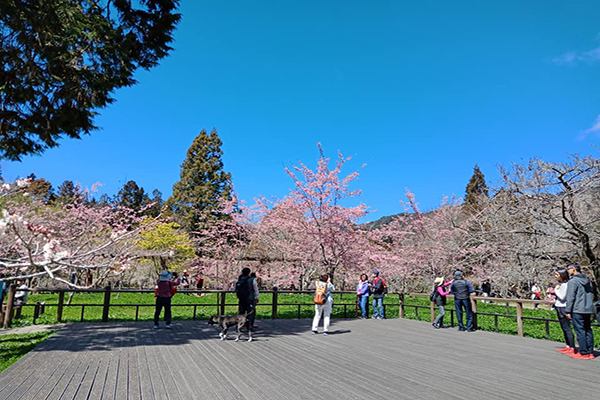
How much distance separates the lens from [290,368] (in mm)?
5234

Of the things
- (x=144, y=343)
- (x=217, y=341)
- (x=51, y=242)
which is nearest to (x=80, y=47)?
(x=51, y=242)

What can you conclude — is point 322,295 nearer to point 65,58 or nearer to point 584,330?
point 584,330

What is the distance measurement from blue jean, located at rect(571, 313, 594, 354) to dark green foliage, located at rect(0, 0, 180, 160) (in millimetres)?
9615

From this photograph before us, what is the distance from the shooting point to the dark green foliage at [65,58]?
6.20 metres

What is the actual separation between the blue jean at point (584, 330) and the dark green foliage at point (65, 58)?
31.5 feet

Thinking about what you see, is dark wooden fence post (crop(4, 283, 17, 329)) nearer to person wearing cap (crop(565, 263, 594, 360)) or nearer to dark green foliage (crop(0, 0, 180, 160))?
dark green foliage (crop(0, 0, 180, 160))

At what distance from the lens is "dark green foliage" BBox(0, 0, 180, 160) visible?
620cm

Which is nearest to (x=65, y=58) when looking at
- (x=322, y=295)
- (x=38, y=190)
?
(x=322, y=295)

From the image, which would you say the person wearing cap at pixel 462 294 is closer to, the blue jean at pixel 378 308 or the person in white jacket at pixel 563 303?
the person in white jacket at pixel 563 303

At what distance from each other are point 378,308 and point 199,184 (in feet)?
86.4

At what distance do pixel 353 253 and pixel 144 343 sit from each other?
9296 millimetres

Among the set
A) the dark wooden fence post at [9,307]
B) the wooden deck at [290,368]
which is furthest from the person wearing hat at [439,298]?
the dark wooden fence post at [9,307]

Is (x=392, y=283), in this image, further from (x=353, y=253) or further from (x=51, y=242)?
(x=51, y=242)

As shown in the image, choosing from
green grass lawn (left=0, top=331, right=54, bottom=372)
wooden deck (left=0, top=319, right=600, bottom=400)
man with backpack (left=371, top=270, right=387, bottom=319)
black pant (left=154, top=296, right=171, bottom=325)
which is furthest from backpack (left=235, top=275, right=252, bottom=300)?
man with backpack (left=371, top=270, right=387, bottom=319)
